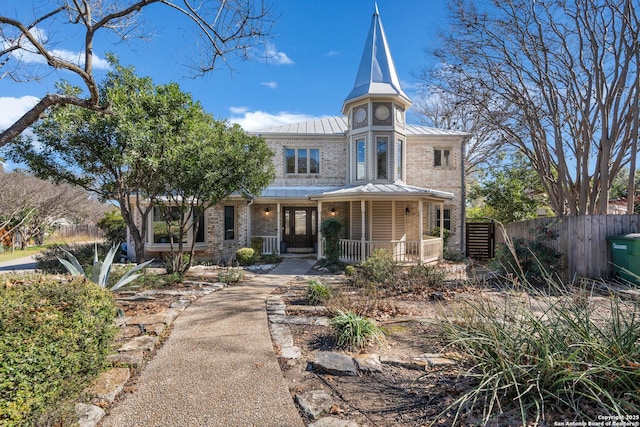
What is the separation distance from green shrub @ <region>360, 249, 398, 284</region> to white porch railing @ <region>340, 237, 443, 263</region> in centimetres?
229

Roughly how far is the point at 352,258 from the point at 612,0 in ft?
36.2

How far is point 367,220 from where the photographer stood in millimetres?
13242

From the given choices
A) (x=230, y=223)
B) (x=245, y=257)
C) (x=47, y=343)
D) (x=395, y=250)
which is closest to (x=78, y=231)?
(x=230, y=223)

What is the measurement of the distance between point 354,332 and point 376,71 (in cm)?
1328

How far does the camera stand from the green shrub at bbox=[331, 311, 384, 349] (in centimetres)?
400

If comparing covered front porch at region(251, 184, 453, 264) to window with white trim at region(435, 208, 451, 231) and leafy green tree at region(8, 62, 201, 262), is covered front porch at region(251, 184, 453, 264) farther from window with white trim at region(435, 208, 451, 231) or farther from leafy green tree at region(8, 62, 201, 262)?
leafy green tree at region(8, 62, 201, 262)

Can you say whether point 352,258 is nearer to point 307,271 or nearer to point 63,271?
point 307,271

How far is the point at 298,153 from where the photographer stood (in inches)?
599

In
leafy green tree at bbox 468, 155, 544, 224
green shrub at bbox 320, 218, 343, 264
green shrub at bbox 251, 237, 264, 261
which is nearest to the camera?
green shrub at bbox 320, 218, 343, 264

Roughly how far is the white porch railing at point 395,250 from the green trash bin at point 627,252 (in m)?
5.29

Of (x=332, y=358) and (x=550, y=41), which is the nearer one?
(x=332, y=358)

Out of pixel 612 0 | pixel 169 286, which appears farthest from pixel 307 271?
pixel 612 0

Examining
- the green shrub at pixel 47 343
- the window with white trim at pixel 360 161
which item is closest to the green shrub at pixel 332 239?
the window with white trim at pixel 360 161

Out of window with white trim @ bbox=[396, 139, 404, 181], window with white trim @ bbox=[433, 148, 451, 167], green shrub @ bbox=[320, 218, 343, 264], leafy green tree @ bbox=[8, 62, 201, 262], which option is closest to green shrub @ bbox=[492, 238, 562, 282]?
green shrub @ bbox=[320, 218, 343, 264]
